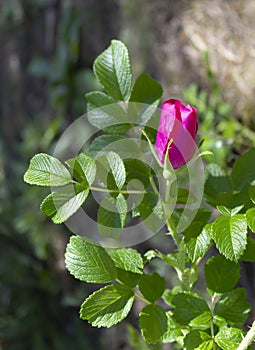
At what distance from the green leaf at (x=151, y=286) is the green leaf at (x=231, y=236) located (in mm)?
107

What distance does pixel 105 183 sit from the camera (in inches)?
21.0

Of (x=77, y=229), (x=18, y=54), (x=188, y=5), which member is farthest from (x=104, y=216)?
(x=18, y=54)

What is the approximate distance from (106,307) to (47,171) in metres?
0.14

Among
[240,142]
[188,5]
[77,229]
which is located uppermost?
[188,5]

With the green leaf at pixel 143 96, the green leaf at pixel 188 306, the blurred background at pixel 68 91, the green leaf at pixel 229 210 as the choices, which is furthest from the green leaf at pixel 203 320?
the blurred background at pixel 68 91

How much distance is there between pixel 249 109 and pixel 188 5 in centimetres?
48

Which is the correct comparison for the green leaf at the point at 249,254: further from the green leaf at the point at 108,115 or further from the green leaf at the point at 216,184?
the green leaf at the point at 108,115

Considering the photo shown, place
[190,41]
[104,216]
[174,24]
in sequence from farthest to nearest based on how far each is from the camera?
[174,24]
[190,41]
[104,216]

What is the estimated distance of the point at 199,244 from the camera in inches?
20.1

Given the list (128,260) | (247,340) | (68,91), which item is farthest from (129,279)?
(68,91)

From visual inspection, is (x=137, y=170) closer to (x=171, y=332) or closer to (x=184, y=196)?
(x=184, y=196)

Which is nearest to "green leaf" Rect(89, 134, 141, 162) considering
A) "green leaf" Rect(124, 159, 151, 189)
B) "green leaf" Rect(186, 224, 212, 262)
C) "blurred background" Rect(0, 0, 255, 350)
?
"green leaf" Rect(124, 159, 151, 189)

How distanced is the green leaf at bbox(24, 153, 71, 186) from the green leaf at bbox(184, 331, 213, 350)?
19 centimetres

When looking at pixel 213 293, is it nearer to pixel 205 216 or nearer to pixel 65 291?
pixel 205 216
